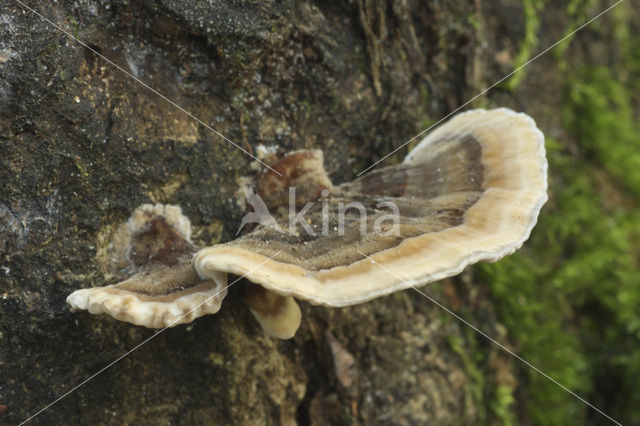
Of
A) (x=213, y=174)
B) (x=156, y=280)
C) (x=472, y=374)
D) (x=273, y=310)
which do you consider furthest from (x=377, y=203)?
(x=472, y=374)

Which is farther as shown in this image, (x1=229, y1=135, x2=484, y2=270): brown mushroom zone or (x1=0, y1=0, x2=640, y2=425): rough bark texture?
(x1=0, y1=0, x2=640, y2=425): rough bark texture

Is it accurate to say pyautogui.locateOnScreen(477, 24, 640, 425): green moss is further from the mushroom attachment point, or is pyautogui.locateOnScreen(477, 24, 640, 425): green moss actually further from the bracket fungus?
the mushroom attachment point

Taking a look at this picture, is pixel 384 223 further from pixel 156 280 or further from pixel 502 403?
pixel 502 403

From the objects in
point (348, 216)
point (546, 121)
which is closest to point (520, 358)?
point (546, 121)

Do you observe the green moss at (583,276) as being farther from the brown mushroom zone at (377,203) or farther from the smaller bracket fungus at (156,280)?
the smaller bracket fungus at (156,280)

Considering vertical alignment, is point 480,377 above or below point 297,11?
below

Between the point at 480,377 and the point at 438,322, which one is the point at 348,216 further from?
the point at 480,377

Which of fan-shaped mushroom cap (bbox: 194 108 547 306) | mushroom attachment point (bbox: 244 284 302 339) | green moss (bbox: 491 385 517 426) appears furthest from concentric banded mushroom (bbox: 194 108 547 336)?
green moss (bbox: 491 385 517 426)
